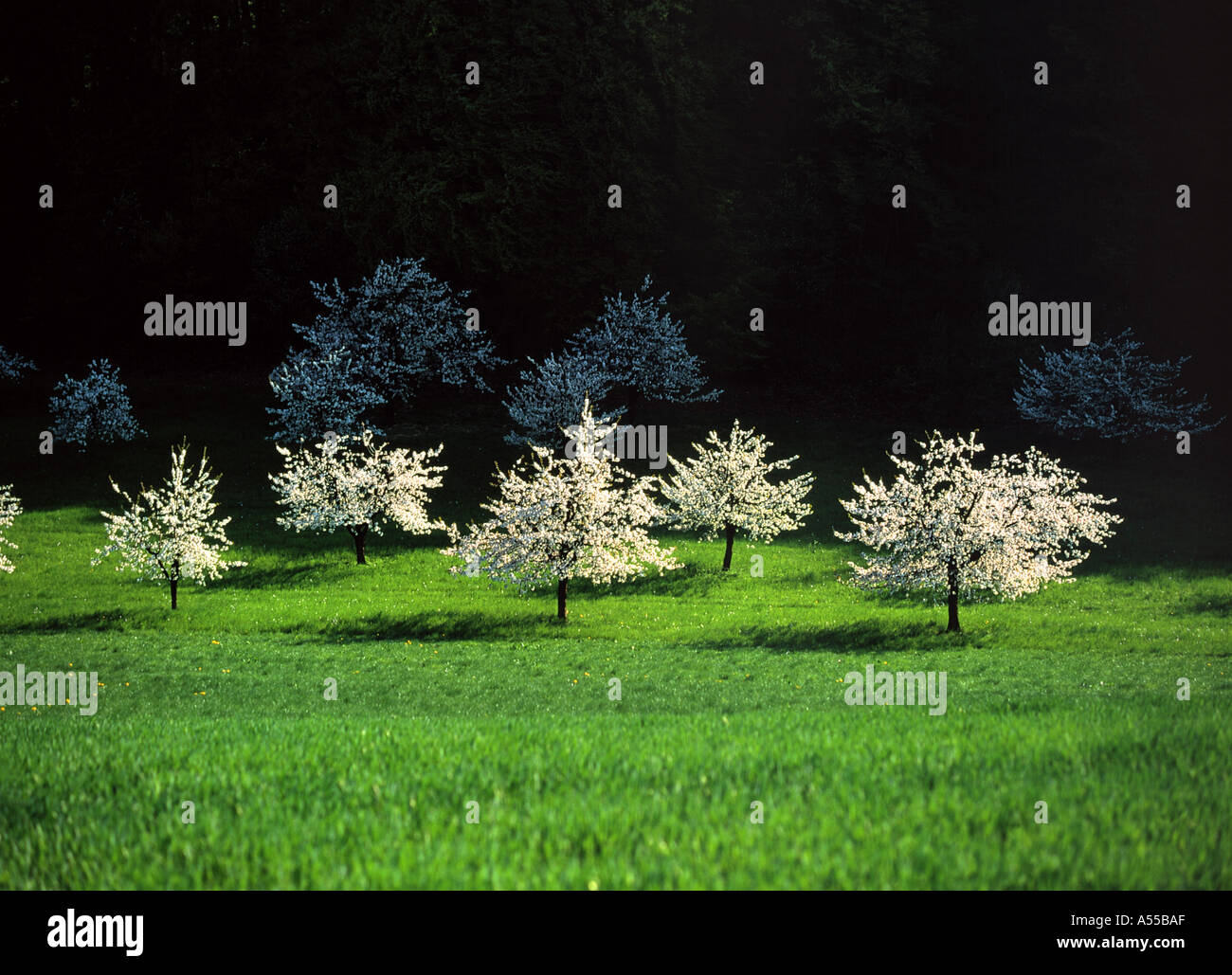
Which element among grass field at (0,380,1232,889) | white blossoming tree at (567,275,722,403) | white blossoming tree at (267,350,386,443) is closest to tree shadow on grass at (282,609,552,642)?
grass field at (0,380,1232,889)

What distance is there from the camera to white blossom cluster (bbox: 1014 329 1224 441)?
45906 mm

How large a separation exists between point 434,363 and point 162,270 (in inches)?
878

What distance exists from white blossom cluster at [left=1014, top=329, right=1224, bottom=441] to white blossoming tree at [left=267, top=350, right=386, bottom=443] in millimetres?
36634

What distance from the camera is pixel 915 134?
5769 cm

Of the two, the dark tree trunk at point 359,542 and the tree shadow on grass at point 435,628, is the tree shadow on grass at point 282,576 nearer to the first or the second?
the dark tree trunk at point 359,542

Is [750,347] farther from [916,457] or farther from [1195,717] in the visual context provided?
[1195,717]

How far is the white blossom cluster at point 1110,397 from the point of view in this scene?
45906 millimetres

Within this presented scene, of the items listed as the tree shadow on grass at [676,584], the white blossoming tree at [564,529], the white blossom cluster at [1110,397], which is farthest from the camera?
→ the white blossom cluster at [1110,397]

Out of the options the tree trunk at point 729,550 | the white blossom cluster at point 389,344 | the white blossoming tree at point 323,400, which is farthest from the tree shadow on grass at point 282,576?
the white blossom cluster at point 389,344

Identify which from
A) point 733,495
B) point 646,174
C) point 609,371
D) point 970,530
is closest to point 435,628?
point 733,495

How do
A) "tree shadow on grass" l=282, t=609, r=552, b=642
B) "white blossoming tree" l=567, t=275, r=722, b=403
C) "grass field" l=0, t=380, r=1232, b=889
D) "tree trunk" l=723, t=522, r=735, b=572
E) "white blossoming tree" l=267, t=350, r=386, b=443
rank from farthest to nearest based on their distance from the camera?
"white blossoming tree" l=567, t=275, r=722, b=403
"white blossoming tree" l=267, t=350, r=386, b=443
"tree trunk" l=723, t=522, r=735, b=572
"tree shadow on grass" l=282, t=609, r=552, b=642
"grass field" l=0, t=380, r=1232, b=889

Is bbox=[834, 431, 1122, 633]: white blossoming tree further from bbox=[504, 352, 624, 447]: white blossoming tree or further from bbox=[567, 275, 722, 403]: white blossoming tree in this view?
bbox=[567, 275, 722, 403]: white blossoming tree

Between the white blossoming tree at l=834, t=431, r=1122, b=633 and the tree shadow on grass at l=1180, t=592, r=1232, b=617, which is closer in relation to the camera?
the white blossoming tree at l=834, t=431, r=1122, b=633

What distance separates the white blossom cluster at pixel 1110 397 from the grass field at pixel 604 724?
713 centimetres
